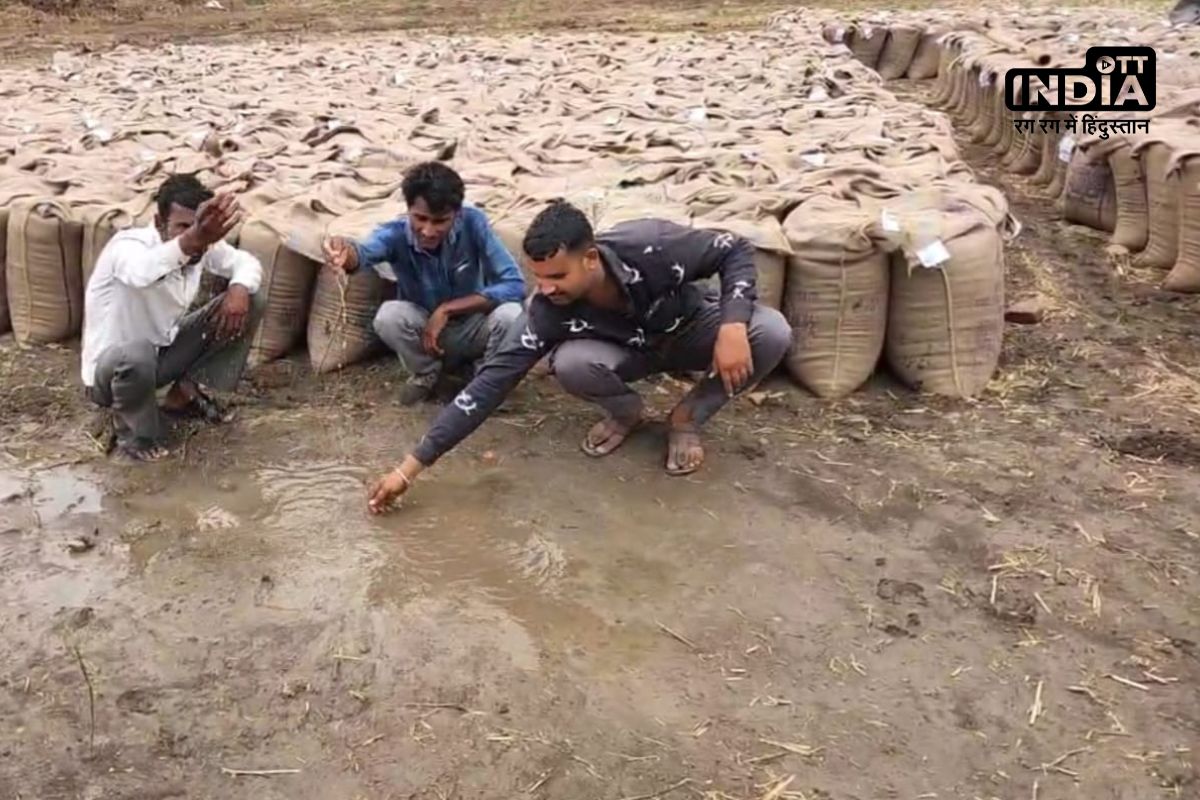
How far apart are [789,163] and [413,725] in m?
3.02

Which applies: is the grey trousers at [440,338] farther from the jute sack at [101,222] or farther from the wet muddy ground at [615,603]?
the jute sack at [101,222]

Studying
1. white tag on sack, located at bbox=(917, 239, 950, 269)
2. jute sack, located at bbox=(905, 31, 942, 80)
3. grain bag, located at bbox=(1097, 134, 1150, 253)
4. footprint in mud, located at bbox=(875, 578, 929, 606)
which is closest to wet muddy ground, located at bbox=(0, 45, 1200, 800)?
footprint in mud, located at bbox=(875, 578, 929, 606)

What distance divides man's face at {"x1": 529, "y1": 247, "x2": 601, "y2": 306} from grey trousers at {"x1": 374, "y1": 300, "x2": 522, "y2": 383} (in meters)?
0.72

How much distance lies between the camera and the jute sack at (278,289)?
13.3 ft

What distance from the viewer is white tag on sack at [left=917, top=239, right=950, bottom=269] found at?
3.62 m

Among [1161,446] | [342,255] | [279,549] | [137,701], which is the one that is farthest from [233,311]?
[1161,446]

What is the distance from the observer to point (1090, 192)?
5910 millimetres

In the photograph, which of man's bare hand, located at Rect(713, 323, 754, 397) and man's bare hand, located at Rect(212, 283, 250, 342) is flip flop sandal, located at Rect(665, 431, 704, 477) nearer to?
man's bare hand, located at Rect(713, 323, 754, 397)

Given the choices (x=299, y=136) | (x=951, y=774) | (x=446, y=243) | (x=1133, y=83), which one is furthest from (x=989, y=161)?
(x=951, y=774)

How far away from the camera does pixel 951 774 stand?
2248 mm

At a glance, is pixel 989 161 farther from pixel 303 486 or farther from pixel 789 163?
pixel 303 486

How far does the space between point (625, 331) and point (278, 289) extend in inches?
55.5

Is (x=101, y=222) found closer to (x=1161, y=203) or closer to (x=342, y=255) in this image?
(x=342, y=255)

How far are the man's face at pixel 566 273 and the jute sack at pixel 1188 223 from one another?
9.98 ft
